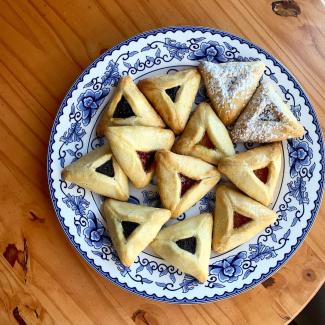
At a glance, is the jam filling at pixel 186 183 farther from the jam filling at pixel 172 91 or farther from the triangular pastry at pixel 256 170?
the jam filling at pixel 172 91

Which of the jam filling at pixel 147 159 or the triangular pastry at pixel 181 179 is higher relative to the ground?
the jam filling at pixel 147 159

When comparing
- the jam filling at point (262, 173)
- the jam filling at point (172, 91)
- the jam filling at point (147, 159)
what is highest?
the jam filling at point (172, 91)

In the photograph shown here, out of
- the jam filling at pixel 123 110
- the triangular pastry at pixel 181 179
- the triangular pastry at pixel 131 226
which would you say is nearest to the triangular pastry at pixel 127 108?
the jam filling at pixel 123 110

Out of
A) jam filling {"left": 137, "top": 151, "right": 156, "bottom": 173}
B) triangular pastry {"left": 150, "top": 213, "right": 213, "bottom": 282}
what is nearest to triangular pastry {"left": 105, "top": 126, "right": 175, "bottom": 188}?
jam filling {"left": 137, "top": 151, "right": 156, "bottom": 173}

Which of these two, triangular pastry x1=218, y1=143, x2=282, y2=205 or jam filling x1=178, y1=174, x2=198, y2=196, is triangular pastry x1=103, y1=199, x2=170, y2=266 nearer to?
jam filling x1=178, y1=174, x2=198, y2=196

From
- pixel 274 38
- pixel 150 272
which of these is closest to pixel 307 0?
pixel 274 38

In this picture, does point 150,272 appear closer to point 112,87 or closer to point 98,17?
point 112,87

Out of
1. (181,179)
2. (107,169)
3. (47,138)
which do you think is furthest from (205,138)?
(47,138)
